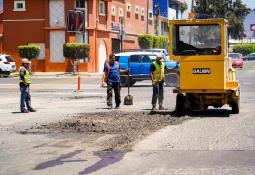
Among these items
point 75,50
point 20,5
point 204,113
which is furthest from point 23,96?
point 20,5

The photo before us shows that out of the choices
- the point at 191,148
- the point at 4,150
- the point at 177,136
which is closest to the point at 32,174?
the point at 4,150

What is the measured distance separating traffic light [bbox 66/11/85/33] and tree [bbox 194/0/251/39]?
6091 centimetres

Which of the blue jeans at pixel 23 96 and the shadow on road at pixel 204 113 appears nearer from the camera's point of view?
the shadow on road at pixel 204 113

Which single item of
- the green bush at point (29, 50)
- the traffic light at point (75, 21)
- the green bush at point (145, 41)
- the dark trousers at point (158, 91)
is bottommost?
the dark trousers at point (158, 91)

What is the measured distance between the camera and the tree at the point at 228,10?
383 feet

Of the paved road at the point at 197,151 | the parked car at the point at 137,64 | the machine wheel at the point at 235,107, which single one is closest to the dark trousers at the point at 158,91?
the machine wheel at the point at 235,107

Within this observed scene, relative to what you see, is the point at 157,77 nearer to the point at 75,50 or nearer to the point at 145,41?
the point at 75,50

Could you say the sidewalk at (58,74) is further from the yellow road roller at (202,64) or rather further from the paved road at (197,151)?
the paved road at (197,151)

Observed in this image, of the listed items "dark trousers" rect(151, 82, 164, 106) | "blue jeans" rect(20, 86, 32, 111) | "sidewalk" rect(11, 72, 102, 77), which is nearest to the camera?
"blue jeans" rect(20, 86, 32, 111)

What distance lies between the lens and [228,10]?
4909 inches

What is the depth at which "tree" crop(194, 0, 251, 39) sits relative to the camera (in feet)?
383

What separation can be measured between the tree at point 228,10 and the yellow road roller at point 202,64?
9503cm

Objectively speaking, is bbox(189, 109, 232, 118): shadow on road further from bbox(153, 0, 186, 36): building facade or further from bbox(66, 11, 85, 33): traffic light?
bbox(153, 0, 186, 36): building facade

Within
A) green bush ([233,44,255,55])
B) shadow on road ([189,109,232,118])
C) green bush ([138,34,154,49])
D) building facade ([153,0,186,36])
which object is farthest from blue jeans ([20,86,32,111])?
green bush ([233,44,255,55])
